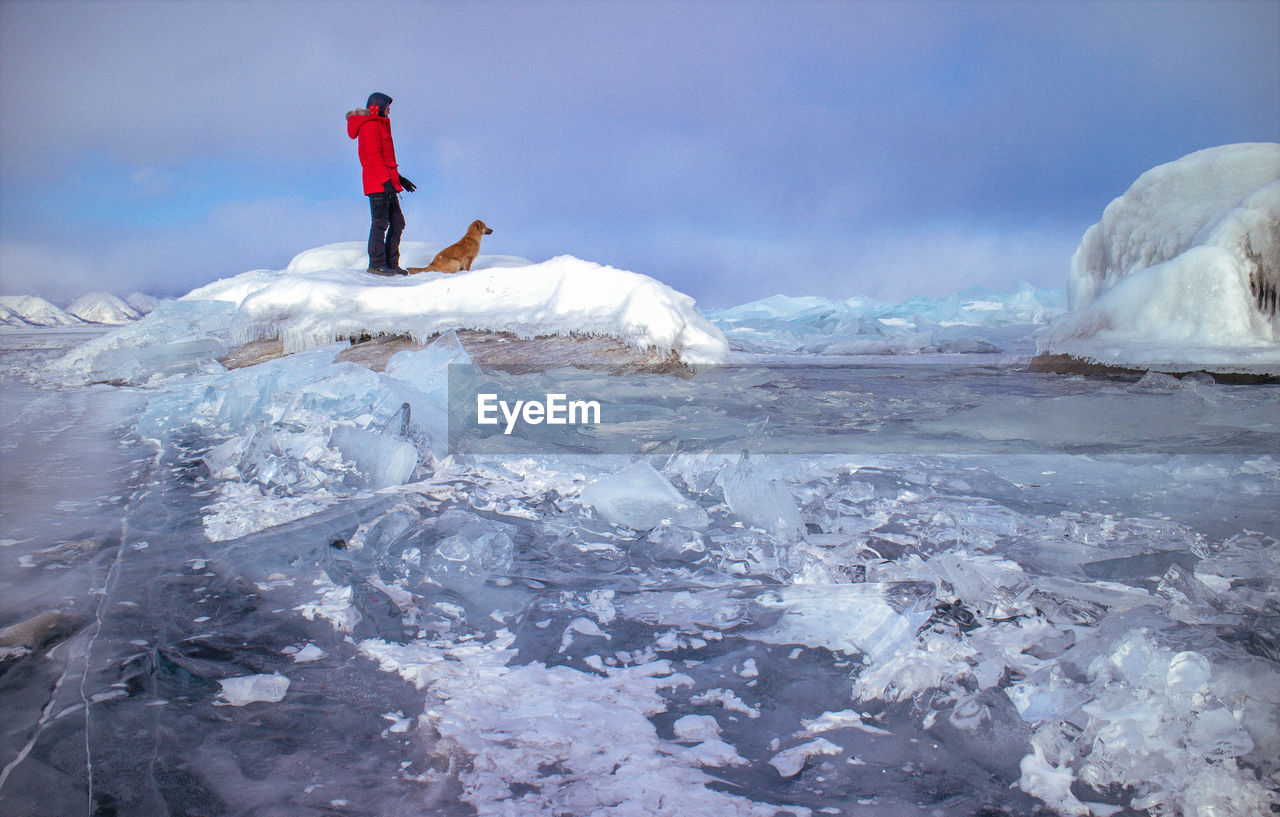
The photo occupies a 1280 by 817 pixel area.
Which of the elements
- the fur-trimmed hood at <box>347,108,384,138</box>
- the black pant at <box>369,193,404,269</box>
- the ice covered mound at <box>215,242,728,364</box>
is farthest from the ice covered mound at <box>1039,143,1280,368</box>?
the fur-trimmed hood at <box>347,108,384,138</box>

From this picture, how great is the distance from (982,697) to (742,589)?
56 centimetres

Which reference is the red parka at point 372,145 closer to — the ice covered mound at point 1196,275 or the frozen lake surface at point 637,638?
the frozen lake surface at point 637,638

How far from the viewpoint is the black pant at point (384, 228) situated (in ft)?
19.0

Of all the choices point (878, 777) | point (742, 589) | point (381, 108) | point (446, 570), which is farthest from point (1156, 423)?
point (381, 108)

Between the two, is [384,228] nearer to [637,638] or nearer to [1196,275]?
[637,638]

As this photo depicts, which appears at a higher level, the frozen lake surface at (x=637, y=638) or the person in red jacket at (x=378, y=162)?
the person in red jacket at (x=378, y=162)

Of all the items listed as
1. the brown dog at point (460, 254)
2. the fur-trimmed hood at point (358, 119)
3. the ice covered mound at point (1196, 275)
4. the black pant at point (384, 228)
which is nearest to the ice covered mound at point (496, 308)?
the black pant at point (384, 228)

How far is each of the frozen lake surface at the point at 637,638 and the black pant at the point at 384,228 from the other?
388 centimetres

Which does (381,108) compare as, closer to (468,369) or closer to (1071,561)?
(468,369)

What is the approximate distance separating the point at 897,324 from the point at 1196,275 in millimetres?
18472

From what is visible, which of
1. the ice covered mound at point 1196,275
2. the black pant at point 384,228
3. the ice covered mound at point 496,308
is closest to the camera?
the ice covered mound at point 496,308

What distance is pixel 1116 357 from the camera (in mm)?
6566

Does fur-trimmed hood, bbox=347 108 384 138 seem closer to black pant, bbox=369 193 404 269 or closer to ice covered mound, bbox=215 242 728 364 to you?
black pant, bbox=369 193 404 269

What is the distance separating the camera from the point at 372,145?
5.61 m
